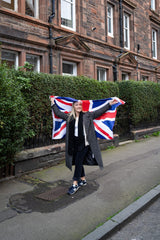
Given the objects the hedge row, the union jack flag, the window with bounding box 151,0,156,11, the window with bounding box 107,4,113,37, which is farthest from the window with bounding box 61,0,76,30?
the window with bounding box 151,0,156,11

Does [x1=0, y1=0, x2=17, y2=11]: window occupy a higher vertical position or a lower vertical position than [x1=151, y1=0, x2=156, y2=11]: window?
lower

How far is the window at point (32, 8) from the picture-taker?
34.1ft

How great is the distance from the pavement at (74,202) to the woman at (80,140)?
1.72ft

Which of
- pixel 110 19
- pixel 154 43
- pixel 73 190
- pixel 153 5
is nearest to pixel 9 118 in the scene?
pixel 73 190

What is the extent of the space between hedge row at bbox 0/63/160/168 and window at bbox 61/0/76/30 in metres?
4.51

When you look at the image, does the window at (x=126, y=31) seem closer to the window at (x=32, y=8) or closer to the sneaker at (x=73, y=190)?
the window at (x=32, y=8)

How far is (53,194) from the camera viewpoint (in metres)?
4.40

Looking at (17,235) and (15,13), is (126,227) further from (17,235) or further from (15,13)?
(15,13)

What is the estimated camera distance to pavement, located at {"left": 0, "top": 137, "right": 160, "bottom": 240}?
10.2 ft

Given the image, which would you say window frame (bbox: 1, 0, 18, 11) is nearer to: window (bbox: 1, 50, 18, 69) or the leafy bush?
window (bbox: 1, 50, 18, 69)

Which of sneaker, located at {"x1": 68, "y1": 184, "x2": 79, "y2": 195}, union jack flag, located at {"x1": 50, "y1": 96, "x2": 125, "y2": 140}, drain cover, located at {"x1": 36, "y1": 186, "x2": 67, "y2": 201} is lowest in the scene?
drain cover, located at {"x1": 36, "y1": 186, "x2": 67, "y2": 201}

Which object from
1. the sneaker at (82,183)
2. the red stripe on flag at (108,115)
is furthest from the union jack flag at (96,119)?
the sneaker at (82,183)

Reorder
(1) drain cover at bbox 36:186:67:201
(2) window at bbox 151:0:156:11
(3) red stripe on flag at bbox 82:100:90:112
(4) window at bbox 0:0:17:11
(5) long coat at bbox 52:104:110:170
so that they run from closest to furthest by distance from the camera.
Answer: (1) drain cover at bbox 36:186:67:201, (5) long coat at bbox 52:104:110:170, (3) red stripe on flag at bbox 82:100:90:112, (4) window at bbox 0:0:17:11, (2) window at bbox 151:0:156:11

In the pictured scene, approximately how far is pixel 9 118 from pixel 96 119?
1.90 m
